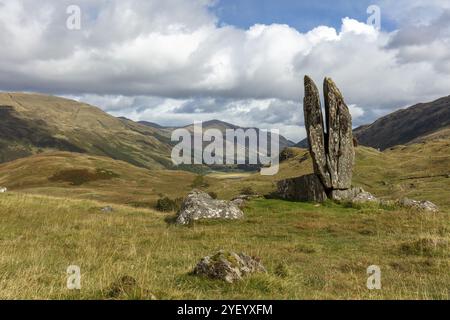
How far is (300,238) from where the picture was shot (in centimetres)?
2294

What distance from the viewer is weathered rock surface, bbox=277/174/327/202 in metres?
36.5

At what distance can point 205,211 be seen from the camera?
29.7 meters

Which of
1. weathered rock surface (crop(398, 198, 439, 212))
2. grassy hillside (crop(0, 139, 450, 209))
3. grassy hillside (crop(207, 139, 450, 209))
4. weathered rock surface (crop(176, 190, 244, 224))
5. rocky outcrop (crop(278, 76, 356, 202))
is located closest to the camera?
weathered rock surface (crop(176, 190, 244, 224))

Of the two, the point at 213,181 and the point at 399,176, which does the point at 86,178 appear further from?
the point at 399,176

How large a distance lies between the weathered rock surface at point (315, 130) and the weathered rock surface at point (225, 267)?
2510 cm

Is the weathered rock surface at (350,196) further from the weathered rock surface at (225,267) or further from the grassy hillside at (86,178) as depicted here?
the grassy hillside at (86,178)

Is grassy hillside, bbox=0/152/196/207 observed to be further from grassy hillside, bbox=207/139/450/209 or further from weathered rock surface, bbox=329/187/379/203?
weathered rock surface, bbox=329/187/379/203

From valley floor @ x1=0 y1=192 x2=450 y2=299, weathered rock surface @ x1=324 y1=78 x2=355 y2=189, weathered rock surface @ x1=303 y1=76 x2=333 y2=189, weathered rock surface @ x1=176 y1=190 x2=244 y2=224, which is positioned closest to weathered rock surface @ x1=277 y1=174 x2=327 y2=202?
weathered rock surface @ x1=303 y1=76 x2=333 y2=189

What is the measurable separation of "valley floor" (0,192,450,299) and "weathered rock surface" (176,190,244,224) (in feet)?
3.49

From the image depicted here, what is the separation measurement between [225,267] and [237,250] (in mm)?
6683
